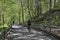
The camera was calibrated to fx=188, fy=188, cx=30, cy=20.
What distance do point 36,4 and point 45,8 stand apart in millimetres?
3266

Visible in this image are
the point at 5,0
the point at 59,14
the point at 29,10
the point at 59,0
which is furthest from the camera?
the point at 29,10

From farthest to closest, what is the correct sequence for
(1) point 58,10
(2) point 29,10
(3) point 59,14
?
(2) point 29,10, (1) point 58,10, (3) point 59,14

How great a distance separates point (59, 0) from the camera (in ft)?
171

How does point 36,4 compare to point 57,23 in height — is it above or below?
above

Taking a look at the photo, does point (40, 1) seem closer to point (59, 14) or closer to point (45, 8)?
point (45, 8)

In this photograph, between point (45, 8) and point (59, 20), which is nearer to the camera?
point (59, 20)

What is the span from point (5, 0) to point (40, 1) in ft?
59.1

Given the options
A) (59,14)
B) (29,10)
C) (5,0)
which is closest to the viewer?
(5,0)

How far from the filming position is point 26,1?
201ft

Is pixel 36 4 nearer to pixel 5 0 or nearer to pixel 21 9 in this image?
pixel 21 9

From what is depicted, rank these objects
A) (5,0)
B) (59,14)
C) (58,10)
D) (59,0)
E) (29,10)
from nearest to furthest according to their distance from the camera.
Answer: (5,0)
(59,14)
(58,10)
(59,0)
(29,10)

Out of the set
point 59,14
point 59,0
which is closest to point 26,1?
point 59,0

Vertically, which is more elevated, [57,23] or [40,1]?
[40,1]

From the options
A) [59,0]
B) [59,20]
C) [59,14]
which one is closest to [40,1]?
[59,0]
